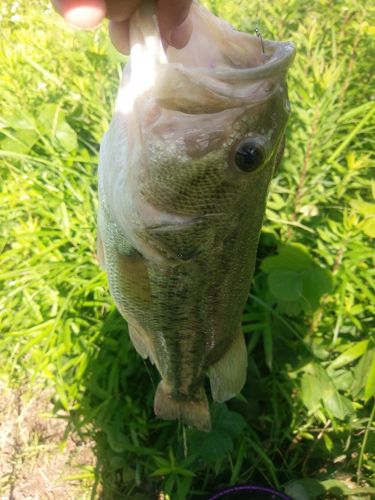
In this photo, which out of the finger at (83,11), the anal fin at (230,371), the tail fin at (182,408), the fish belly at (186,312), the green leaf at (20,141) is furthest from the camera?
the green leaf at (20,141)

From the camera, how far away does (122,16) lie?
1.00 m

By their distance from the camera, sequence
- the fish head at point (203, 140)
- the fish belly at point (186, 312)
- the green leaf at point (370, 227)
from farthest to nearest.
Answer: the green leaf at point (370, 227) → the fish belly at point (186, 312) → the fish head at point (203, 140)

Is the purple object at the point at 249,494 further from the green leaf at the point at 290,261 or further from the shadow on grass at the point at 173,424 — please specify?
the green leaf at the point at 290,261

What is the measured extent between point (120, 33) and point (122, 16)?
0.47ft

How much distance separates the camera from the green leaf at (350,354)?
6.81 feet

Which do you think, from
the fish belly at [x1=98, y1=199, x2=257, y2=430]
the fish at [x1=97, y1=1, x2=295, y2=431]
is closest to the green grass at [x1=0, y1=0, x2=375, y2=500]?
the fish belly at [x1=98, y1=199, x2=257, y2=430]

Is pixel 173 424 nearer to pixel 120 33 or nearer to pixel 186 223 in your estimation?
pixel 186 223

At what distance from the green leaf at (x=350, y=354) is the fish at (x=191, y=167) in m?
0.98

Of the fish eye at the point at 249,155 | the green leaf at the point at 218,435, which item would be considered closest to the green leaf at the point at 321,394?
the green leaf at the point at 218,435

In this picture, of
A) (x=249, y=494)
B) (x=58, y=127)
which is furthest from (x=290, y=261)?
(x=58, y=127)

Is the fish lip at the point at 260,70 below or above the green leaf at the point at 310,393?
above

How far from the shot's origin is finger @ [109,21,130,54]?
1.12 m

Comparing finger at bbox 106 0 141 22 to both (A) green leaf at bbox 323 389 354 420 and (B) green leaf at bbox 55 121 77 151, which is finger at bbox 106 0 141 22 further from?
(A) green leaf at bbox 323 389 354 420

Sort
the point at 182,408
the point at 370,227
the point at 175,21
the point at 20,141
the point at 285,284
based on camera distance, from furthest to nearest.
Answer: the point at 20,141 < the point at 285,284 < the point at 370,227 < the point at 182,408 < the point at 175,21
